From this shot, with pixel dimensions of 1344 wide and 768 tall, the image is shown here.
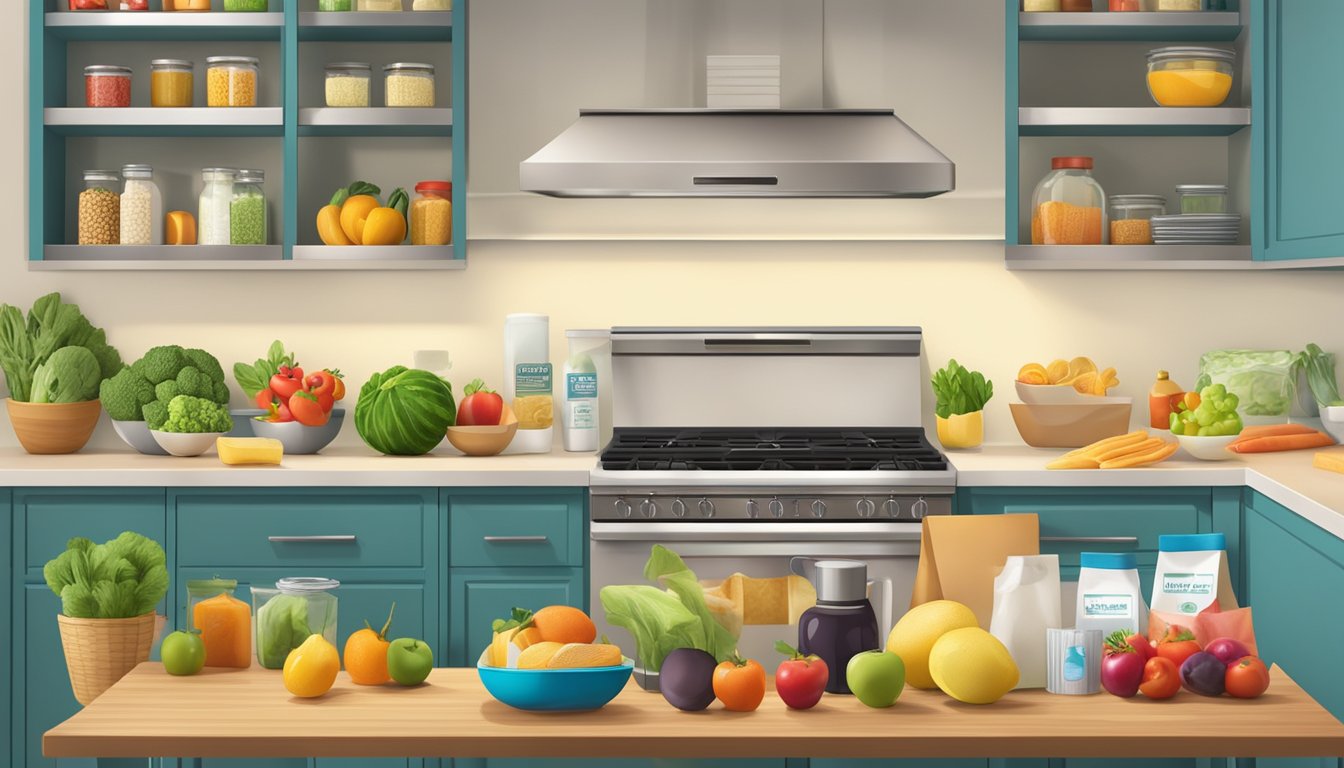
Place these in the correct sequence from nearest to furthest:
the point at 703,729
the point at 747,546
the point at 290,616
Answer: the point at 703,729 < the point at 290,616 < the point at 747,546

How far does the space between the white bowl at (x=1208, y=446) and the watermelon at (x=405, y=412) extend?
6.30ft

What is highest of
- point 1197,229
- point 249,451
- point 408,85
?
point 408,85

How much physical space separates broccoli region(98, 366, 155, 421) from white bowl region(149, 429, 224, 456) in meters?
0.10

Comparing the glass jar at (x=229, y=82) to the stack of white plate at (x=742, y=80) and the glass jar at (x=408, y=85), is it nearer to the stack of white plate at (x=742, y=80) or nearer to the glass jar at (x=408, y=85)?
the glass jar at (x=408, y=85)

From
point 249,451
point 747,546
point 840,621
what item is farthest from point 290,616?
point 249,451

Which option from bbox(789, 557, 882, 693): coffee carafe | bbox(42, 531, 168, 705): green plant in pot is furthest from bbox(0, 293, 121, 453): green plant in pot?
bbox(789, 557, 882, 693): coffee carafe

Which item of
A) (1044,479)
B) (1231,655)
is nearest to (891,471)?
(1044,479)

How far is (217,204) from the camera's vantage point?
3926 mm

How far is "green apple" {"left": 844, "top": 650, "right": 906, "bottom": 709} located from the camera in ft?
5.20

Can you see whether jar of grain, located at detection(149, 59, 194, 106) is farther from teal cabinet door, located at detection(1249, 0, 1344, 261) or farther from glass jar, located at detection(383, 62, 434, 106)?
teal cabinet door, located at detection(1249, 0, 1344, 261)

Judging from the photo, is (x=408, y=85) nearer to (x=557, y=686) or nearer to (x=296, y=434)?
(x=296, y=434)

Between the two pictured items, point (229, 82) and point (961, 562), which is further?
point (229, 82)

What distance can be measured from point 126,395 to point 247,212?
0.60m

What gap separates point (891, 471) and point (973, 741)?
6.34 ft
